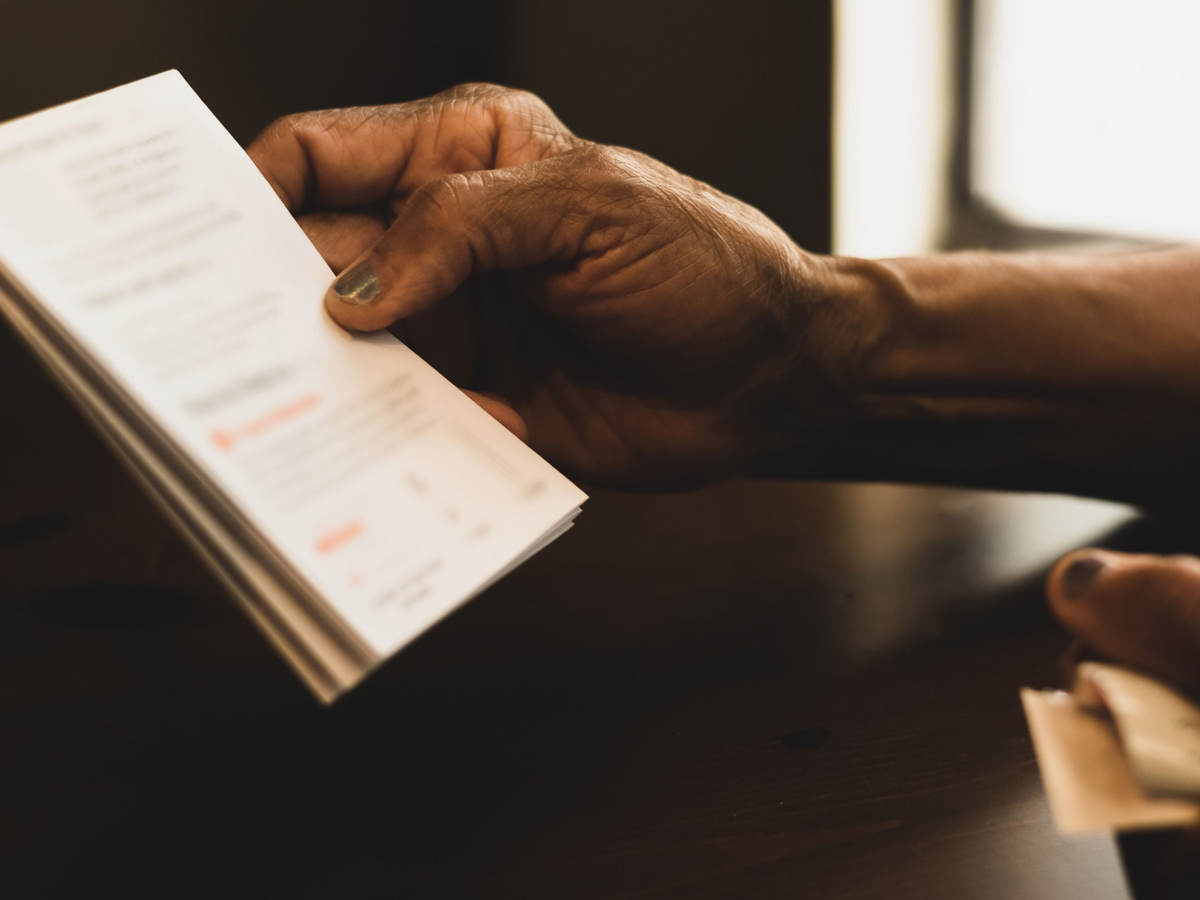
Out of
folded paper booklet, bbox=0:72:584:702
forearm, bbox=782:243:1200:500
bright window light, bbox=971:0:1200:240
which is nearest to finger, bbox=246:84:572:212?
folded paper booklet, bbox=0:72:584:702

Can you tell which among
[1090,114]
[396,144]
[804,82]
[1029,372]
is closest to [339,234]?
[396,144]

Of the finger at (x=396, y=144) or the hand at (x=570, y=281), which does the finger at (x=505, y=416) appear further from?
the finger at (x=396, y=144)

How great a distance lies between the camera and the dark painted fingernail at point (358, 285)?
20.5 inches

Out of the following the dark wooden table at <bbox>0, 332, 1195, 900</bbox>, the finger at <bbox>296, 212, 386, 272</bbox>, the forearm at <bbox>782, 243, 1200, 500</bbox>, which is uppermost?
the finger at <bbox>296, 212, 386, 272</bbox>

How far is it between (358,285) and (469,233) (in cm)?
7

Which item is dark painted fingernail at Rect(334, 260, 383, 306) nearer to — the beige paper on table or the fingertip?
the fingertip

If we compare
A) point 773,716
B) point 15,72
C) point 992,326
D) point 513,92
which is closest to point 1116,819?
point 773,716

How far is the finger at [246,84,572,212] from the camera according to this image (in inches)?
26.6

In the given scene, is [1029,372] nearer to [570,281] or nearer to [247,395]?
[570,281]

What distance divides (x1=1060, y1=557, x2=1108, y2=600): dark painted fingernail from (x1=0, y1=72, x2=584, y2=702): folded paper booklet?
22cm

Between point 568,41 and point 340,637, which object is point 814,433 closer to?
point 340,637

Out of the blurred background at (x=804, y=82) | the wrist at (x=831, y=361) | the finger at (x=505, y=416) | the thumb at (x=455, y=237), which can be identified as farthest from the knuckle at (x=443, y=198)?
the blurred background at (x=804, y=82)

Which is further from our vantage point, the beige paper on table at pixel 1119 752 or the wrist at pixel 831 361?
the wrist at pixel 831 361

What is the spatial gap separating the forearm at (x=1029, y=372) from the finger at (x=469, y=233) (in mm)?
Answer: 239
